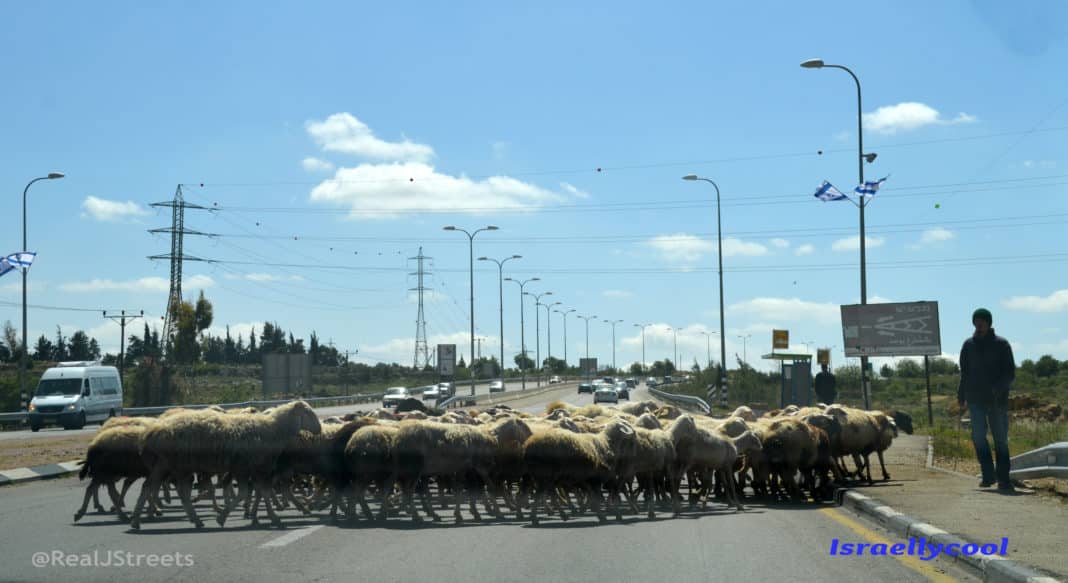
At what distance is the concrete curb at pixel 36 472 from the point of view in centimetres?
1774

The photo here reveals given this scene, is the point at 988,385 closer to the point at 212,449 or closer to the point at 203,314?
the point at 212,449

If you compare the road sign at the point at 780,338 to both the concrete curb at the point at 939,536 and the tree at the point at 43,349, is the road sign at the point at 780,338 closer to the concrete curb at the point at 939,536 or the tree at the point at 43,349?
the concrete curb at the point at 939,536

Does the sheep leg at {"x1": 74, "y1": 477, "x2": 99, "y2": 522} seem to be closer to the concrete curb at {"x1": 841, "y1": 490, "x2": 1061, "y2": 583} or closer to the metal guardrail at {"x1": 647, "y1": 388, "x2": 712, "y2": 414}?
the concrete curb at {"x1": 841, "y1": 490, "x2": 1061, "y2": 583}

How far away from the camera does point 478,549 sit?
9.64 m

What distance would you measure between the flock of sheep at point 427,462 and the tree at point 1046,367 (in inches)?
3022

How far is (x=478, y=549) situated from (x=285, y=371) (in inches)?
1952

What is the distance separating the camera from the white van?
38.7m

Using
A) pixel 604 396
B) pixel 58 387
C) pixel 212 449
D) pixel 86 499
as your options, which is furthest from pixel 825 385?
pixel 604 396

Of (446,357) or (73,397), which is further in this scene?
(446,357)

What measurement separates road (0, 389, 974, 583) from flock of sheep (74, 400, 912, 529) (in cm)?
44

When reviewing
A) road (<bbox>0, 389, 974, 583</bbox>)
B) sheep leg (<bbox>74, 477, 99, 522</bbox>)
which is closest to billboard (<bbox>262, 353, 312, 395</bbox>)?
road (<bbox>0, 389, 974, 583</bbox>)

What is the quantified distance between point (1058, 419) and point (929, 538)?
119 feet

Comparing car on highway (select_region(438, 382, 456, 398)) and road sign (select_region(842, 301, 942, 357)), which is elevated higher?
road sign (select_region(842, 301, 942, 357))

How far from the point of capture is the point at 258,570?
27.9 ft
